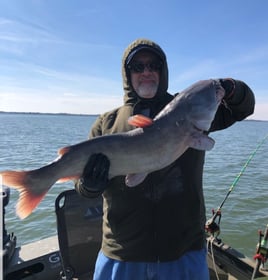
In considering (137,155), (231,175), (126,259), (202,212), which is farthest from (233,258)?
(231,175)

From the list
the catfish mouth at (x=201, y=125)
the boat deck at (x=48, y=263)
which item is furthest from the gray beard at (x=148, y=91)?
the boat deck at (x=48, y=263)

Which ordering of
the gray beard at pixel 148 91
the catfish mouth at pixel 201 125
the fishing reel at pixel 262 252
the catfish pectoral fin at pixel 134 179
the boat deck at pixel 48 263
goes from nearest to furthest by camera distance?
the catfish pectoral fin at pixel 134 179 → the catfish mouth at pixel 201 125 → the gray beard at pixel 148 91 → the fishing reel at pixel 262 252 → the boat deck at pixel 48 263

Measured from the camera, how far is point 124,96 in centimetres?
372

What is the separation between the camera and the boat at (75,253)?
156 inches

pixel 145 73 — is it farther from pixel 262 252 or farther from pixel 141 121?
pixel 262 252

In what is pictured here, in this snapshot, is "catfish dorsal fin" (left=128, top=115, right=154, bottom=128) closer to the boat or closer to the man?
the man

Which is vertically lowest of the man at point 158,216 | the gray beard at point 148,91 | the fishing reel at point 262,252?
the fishing reel at point 262,252

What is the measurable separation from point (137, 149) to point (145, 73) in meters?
0.98

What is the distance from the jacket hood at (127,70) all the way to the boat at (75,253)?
149 centimetres

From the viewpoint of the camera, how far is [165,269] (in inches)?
111

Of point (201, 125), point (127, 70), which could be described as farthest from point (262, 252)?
point (127, 70)

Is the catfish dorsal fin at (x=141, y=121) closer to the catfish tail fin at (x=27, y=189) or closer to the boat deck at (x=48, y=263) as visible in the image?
the catfish tail fin at (x=27, y=189)

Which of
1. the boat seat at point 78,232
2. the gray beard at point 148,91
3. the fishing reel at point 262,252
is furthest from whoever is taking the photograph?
the fishing reel at point 262,252

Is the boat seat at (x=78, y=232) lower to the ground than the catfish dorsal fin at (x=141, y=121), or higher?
lower
